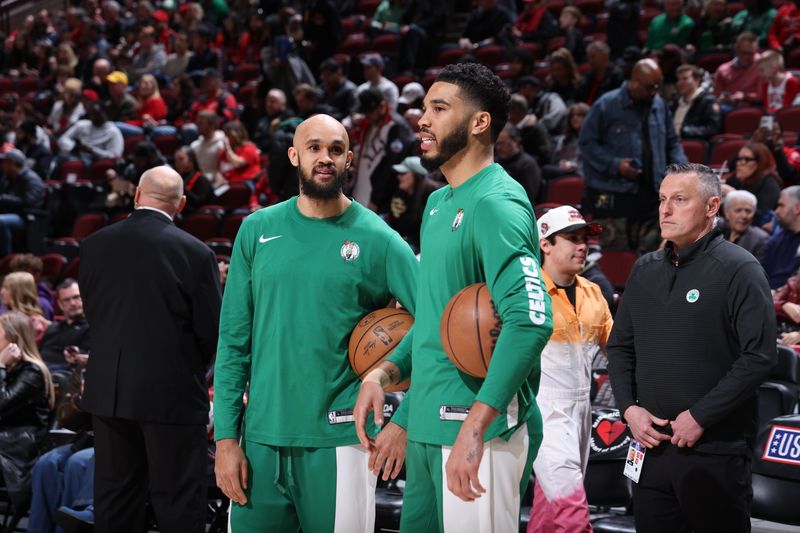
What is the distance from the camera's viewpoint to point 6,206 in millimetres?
12008

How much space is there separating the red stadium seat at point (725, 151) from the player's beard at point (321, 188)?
616cm

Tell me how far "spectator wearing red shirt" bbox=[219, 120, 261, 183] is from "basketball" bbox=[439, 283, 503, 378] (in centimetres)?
907

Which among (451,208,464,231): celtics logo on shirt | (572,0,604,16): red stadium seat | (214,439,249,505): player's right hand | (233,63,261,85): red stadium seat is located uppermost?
(572,0,604,16): red stadium seat

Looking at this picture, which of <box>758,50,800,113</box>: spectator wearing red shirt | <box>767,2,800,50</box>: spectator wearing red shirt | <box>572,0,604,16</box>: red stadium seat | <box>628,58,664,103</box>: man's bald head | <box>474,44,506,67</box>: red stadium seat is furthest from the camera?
<box>572,0,604,16</box>: red stadium seat

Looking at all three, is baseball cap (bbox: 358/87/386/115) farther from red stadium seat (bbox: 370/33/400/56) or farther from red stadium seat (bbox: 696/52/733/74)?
red stadium seat (bbox: 370/33/400/56)

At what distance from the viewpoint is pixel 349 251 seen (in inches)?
138

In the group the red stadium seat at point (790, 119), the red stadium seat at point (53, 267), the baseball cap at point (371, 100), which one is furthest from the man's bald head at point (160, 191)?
the red stadium seat at point (790, 119)

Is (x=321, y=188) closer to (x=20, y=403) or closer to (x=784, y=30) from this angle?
(x=20, y=403)

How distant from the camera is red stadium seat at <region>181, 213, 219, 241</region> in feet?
35.5

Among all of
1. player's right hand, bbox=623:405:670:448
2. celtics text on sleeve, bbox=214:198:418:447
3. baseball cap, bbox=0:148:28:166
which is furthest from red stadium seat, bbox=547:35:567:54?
celtics text on sleeve, bbox=214:198:418:447

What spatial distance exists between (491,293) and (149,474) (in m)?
2.42

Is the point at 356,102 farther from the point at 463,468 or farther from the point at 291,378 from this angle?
the point at 463,468

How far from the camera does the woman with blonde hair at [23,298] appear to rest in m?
8.18

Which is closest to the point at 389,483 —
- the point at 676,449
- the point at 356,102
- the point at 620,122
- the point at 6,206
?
the point at 676,449
